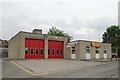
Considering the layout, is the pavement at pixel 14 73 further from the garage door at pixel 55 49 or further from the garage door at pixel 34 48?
the garage door at pixel 55 49

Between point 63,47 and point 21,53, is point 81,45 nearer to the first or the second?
point 63,47

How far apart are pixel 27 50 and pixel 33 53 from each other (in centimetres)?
137

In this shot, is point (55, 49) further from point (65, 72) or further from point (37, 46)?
point (65, 72)

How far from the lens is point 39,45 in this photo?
34.6 m

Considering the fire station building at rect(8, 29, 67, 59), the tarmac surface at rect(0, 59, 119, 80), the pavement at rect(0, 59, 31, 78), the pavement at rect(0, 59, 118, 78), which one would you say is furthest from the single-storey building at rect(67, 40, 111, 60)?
the pavement at rect(0, 59, 31, 78)

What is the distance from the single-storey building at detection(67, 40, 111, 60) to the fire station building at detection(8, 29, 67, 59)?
2045mm

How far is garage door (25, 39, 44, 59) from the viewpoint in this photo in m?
32.9

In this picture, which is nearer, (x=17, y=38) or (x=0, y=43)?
(x=17, y=38)

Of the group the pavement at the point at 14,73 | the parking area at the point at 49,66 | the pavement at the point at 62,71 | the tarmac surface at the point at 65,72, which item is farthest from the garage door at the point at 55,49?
the pavement at the point at 14,73

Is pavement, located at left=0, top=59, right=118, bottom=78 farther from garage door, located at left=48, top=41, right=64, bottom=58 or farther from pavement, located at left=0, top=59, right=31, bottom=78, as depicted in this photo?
garage door, located at left=48, top=41, right=64, bottom=58

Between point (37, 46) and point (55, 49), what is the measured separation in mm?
4097

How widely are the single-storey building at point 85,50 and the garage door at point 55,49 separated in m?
1.82

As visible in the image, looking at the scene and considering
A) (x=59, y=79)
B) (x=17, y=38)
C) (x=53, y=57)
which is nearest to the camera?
(x=59, y=79)

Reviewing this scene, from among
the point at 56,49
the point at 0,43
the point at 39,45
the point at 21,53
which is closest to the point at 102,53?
the point at 56,49
